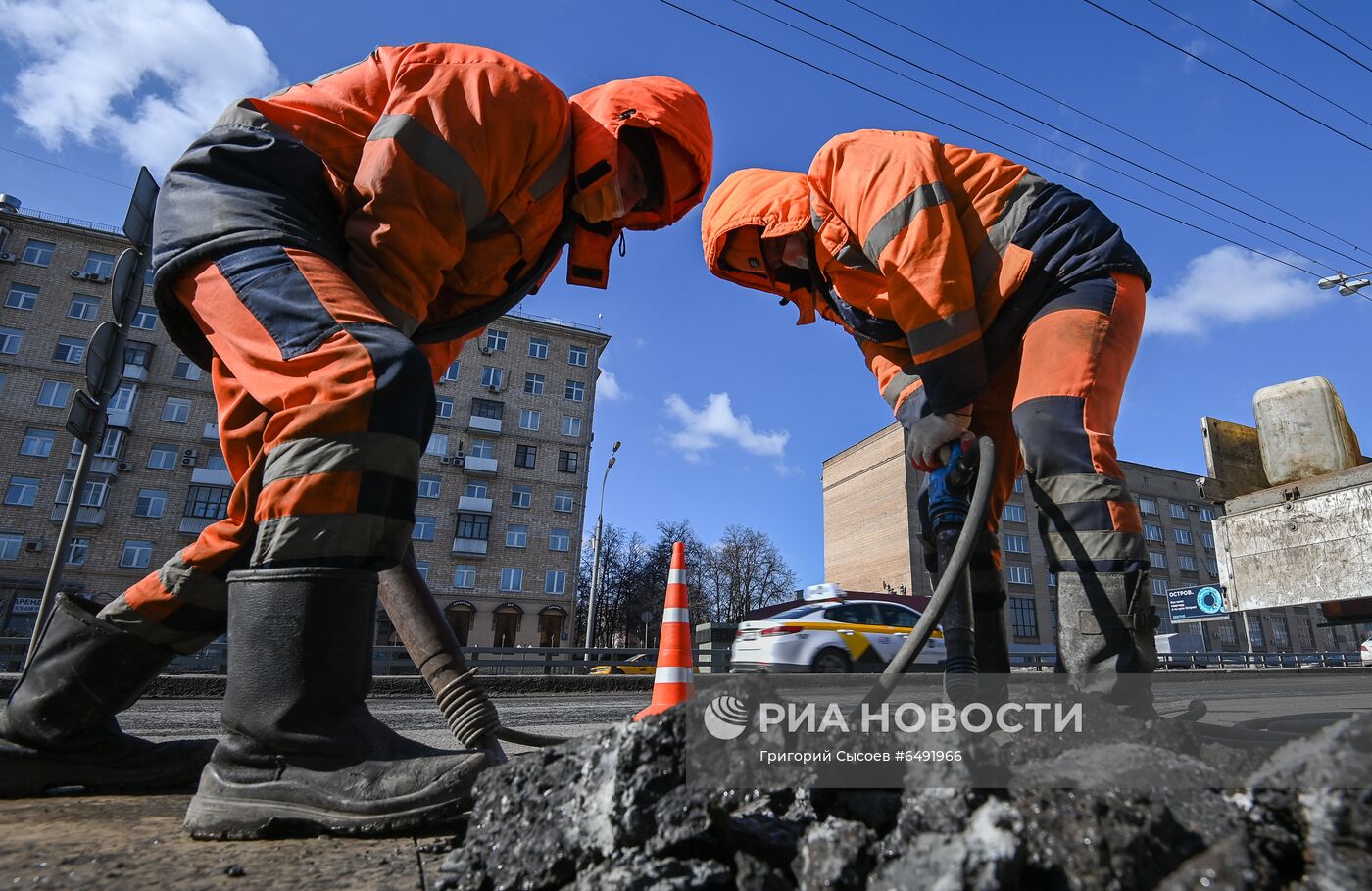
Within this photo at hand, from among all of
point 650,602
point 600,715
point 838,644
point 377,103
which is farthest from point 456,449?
point 377,103

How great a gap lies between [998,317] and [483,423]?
39.6 meters

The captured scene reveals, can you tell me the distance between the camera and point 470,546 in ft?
123

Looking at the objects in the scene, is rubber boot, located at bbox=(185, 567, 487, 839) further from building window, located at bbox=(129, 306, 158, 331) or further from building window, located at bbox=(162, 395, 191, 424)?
building window, located at bbox=(129, 306, 158, 331)

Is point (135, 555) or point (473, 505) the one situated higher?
point (473, 505)

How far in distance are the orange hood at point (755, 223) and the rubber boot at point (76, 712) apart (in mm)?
2278

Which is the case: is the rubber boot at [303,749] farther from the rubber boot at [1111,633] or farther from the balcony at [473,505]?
the balcony at [473,505]

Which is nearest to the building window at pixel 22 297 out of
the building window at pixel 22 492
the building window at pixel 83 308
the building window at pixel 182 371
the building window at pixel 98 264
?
the building window at pixel 83 308

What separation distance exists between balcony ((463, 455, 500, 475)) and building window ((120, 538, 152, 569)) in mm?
14287

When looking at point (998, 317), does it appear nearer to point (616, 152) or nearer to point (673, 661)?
point (616, 152)

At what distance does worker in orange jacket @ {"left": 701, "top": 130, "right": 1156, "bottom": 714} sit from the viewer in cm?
178

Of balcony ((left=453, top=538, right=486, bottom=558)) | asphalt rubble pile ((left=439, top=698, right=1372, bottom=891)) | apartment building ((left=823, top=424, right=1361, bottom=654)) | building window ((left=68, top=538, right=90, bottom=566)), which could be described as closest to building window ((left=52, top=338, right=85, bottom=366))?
building window ((left=68, top=538, right=90, bottom=566))

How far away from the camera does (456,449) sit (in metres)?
39.0

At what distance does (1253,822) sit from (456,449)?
133 feet

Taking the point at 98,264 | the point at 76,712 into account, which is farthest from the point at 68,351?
the point at 76,712
